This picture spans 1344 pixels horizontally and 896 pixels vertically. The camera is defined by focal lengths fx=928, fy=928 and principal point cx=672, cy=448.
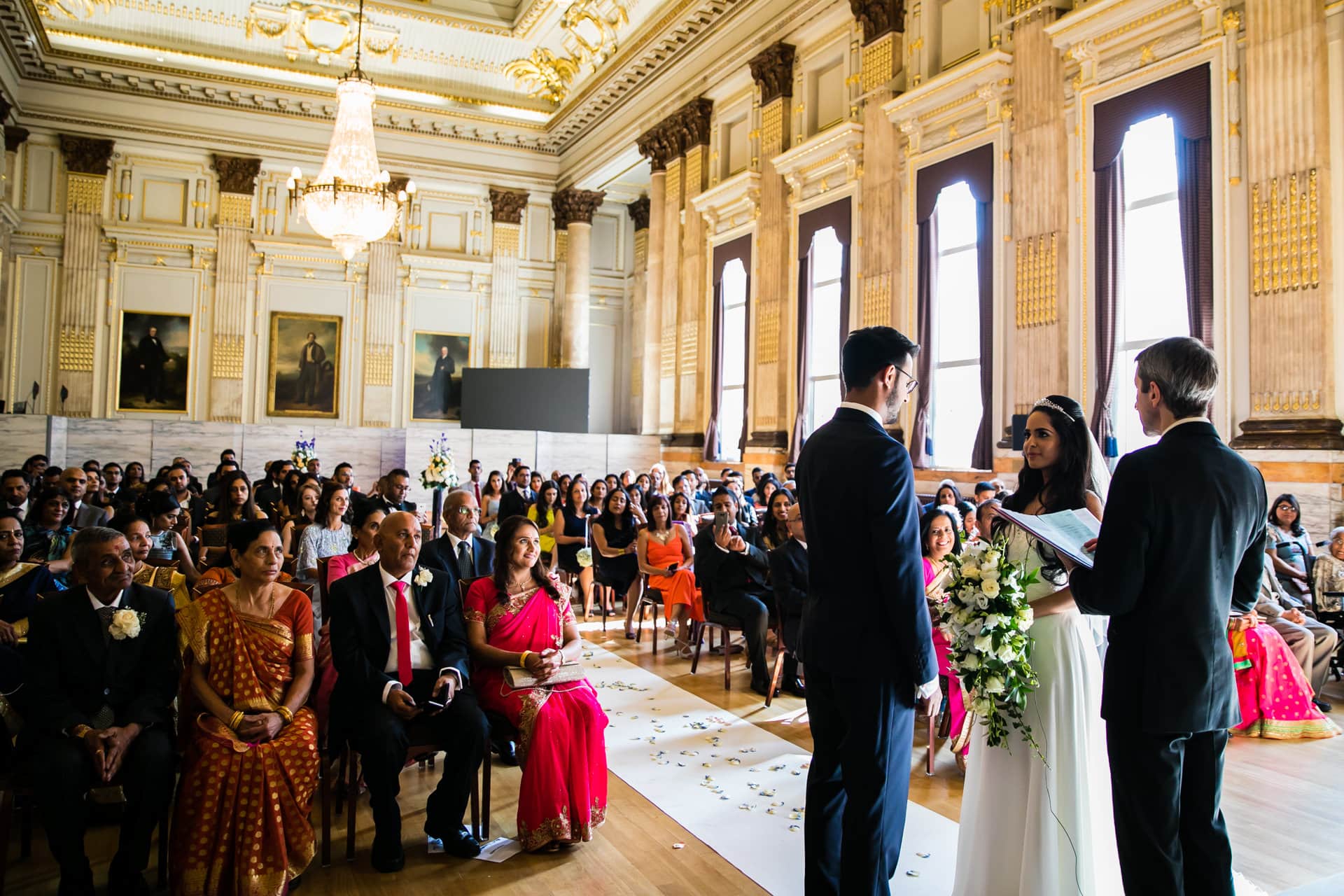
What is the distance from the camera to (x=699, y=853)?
12.1ft

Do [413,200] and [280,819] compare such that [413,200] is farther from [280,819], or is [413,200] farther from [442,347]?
[280,819]

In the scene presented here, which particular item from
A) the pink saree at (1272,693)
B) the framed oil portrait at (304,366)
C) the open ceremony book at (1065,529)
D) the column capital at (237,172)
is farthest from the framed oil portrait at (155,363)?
the open ceremony book at (1065,529)

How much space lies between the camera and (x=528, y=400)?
1756cm

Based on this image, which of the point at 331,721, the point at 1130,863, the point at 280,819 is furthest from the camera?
the point at 331,721

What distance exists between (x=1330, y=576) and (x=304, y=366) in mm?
16771

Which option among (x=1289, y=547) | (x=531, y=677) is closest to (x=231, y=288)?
(x=531, y=677)

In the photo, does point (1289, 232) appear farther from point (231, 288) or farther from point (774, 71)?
point (231, 288)

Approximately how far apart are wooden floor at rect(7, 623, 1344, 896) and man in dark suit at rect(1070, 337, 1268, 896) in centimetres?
145

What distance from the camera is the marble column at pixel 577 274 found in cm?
1912

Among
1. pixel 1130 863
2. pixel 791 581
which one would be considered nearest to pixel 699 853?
pixel 1130 863

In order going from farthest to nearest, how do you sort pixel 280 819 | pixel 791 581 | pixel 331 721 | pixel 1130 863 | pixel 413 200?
pixel 413 200 < pixel 791 581 < pixel 331 721 < pixel 280 819 < pixel 1130 863

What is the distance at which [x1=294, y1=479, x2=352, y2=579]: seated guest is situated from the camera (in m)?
5.55

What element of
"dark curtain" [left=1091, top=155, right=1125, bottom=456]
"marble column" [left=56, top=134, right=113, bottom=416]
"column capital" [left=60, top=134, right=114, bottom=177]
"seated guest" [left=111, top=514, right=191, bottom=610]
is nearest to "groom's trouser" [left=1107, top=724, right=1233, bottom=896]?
"seated guest" [left=111, top=514, right=191, bottom=610]

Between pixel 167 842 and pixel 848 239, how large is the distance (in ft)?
32.3
